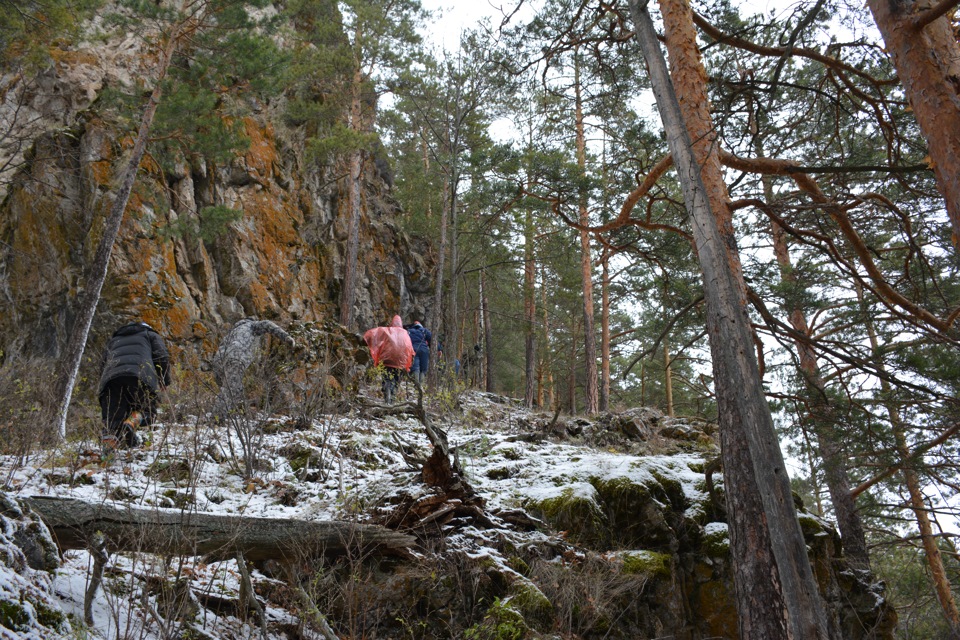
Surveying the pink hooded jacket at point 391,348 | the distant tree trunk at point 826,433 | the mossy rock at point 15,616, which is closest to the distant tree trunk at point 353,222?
the pink hooded jacket at point 391,348

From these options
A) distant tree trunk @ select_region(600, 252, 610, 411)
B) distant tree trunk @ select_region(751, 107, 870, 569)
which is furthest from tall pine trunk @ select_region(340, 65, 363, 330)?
distant tree trunk @ select_region(751, 107, 870, 569)

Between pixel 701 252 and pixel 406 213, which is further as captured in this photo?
pixel 406 213

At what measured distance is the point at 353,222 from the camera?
15.5m

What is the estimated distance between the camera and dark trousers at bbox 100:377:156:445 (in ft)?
19.0

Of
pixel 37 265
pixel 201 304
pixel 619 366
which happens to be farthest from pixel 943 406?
pixel 619 366

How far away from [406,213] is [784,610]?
2093 centimetres

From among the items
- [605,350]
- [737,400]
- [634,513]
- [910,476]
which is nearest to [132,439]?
[634,513]

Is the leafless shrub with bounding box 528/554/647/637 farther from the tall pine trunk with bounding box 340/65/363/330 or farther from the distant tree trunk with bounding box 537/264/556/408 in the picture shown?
the distant tree trunk with bounding box 537/264/556/408

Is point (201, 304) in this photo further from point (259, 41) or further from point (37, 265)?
point (259, 41)

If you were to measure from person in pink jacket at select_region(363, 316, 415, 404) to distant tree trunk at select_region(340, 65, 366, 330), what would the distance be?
14.5ft

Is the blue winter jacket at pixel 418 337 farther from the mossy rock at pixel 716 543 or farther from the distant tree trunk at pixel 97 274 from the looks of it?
the mossy rock at pixel 716 543

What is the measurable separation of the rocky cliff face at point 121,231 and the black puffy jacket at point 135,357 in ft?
9.08

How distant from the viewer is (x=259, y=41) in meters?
9.09

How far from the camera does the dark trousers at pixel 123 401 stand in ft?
19.0
